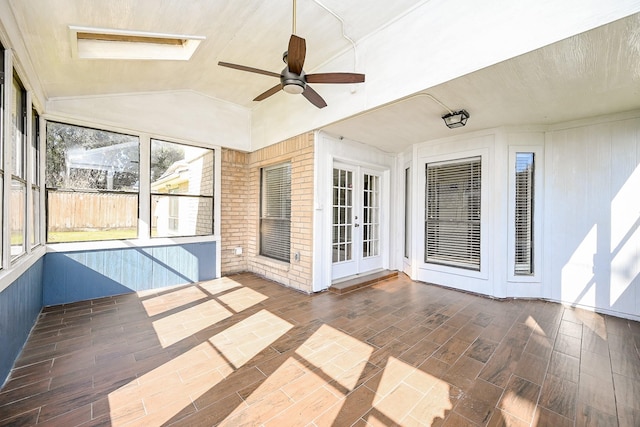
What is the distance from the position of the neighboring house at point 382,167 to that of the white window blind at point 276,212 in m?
0.04

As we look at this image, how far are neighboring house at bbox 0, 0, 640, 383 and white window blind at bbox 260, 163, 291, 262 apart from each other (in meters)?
0.04

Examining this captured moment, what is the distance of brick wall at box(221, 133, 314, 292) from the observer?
4.27m

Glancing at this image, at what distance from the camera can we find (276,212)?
517 centimetres

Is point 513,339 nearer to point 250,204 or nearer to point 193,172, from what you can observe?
point 250,204

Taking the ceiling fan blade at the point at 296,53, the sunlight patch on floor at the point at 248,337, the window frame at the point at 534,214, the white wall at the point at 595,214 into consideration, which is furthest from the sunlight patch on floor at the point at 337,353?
the white wall at the point at 595,214

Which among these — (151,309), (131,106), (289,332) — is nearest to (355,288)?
(289,332)

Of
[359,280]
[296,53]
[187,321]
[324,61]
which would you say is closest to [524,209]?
[359,280]

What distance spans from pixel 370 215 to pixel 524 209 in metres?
2.47

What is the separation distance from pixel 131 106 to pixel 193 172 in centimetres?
133

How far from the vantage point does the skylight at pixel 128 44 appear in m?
2.63

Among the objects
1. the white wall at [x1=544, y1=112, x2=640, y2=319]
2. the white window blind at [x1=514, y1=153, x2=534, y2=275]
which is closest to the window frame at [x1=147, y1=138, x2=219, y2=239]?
the white window blind at [x1=514, y1=153, x2=534, y2=275]

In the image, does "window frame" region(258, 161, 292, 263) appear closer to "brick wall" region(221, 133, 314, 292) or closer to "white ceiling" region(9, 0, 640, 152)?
"brick wall" region(221, 133, 314, 292)

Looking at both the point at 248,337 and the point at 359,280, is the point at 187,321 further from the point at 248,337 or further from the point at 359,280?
the point at 359,280

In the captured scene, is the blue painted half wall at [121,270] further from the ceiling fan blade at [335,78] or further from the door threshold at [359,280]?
the ceiling fan blade at [335,78]
